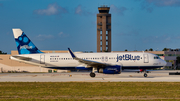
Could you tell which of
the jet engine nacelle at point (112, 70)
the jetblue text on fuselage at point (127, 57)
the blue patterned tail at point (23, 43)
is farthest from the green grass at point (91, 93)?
the blue patterned tail at point (23, 43)

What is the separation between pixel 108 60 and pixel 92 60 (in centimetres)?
296

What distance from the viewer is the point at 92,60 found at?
4353cm

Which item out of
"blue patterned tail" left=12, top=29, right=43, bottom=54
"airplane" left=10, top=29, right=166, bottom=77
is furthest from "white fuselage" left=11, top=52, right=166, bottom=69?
"blue patterned tail" left=12, top=29, right=43, bottom=54

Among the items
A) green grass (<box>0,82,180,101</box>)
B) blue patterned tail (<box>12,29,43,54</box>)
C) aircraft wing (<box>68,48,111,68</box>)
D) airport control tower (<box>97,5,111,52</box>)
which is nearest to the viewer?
green grass (<box>0,82,180,101</box>)

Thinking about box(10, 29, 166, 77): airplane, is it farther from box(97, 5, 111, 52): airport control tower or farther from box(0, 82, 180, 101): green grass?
box(97, 5, 111, 52): airport control tower

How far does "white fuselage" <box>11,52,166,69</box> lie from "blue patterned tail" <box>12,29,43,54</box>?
124 centimetres

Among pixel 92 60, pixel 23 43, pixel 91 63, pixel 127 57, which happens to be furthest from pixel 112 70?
pixel 23 43

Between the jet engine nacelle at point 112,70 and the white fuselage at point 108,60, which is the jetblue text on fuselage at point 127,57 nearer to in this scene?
the white fuselage at point 108,60

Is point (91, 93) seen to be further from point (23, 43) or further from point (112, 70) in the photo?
point (23, 43)

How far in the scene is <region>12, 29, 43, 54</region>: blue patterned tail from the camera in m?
46.2

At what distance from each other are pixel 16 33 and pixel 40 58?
24.0ft

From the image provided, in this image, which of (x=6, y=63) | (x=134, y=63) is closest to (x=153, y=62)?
(x=134, y=63)

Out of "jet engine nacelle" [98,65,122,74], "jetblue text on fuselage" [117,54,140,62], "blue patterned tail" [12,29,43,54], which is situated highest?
"blue patterned tail" [12,29,43,54]

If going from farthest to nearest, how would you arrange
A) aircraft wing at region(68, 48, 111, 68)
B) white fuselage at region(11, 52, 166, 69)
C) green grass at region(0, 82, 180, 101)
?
white fuselage at region(11, 52, 166, 69) < aircraft wing at region(68, 48, 111, 68) < green grass at region(0, 82, 180, 101)
